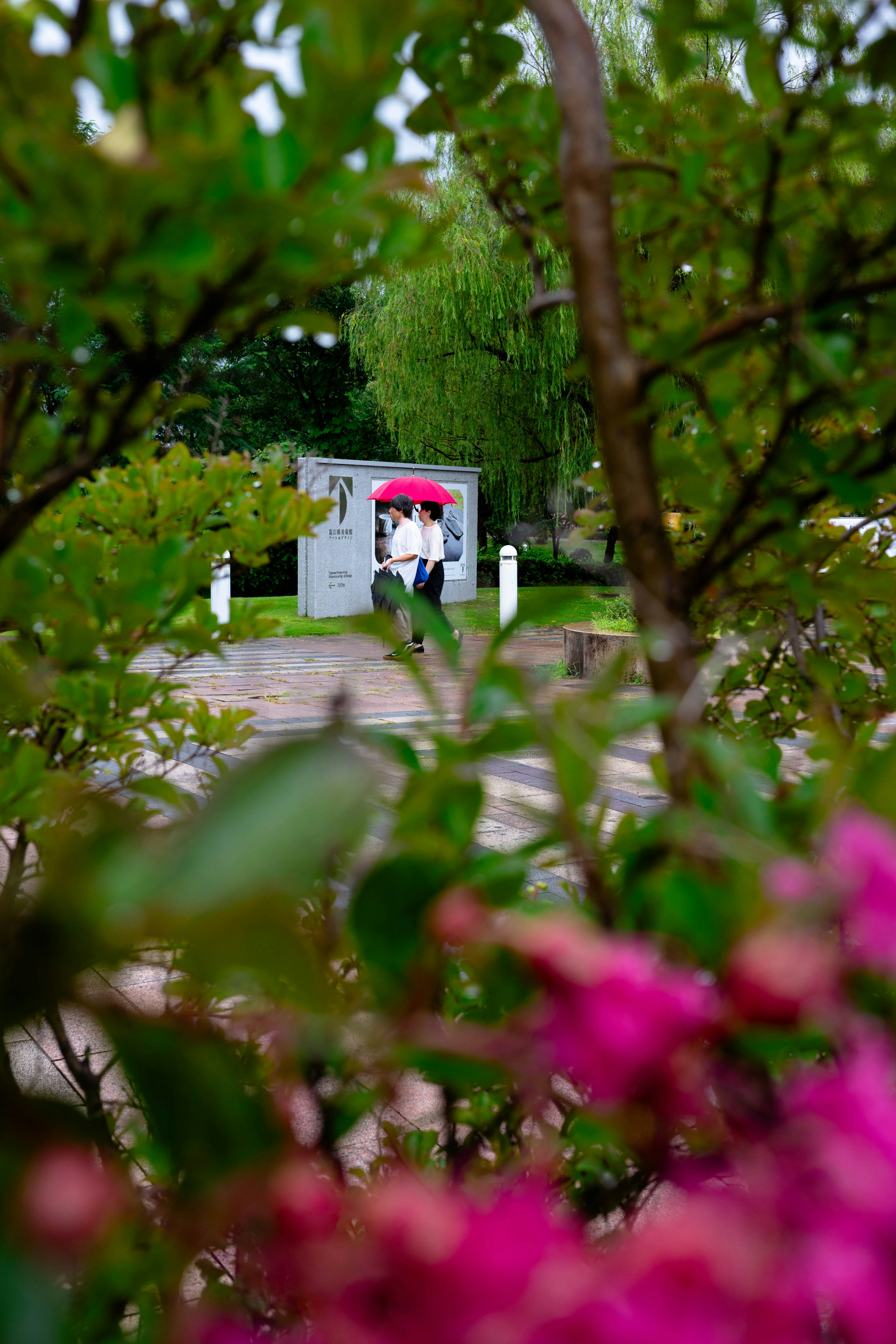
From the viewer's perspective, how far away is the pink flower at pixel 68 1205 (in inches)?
12.2

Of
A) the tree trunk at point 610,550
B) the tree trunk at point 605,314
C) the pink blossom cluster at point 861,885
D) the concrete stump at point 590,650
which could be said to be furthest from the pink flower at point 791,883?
the tree trunk at point 610,550

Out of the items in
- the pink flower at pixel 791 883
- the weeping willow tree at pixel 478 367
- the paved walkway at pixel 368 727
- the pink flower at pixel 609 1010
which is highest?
the weeping willow tree at pixel 478 367

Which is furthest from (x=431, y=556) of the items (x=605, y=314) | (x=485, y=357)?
(x=605, y=314)

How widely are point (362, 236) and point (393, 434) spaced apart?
17767 millimetres

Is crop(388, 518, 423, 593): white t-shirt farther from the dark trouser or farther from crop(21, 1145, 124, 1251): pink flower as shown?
crop(21, 1145, 124, 1251): pink flower

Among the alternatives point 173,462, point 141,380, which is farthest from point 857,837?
point 173,462

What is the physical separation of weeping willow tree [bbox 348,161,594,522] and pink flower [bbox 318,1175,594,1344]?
14.8 metres

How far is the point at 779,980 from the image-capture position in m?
0.34

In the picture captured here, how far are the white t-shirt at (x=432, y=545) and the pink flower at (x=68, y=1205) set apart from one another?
10.1 meters

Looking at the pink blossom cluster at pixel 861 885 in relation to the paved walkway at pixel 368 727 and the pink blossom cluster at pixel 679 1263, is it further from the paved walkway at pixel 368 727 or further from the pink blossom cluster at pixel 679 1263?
the paved walkway at pixel 368 727

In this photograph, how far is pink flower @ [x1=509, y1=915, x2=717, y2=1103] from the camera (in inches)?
12.8

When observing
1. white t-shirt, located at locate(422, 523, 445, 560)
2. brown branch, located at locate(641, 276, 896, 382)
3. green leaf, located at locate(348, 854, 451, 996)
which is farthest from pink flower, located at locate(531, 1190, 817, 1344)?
white t-shirt, located at locate(422, 523, 445, 560)

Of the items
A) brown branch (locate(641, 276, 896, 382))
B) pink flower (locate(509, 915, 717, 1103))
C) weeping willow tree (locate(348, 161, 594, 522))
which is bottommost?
pink flower (locate(509, 915, 717, 1103))

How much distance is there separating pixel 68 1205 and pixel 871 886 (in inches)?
11.1
